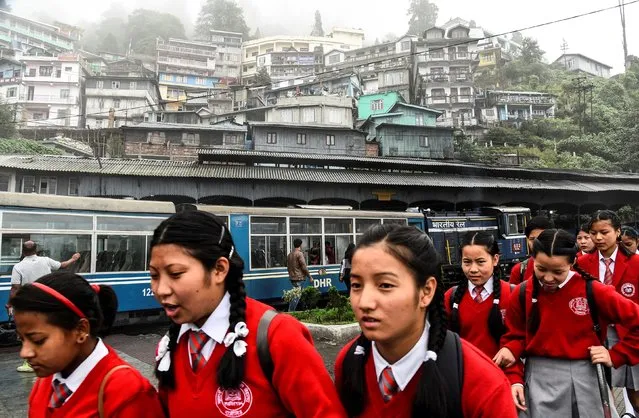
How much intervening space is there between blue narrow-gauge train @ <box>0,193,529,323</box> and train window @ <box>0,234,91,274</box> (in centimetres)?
2

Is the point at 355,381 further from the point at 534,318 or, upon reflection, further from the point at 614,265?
the point at 614,265

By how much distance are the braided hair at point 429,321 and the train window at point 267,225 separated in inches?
383

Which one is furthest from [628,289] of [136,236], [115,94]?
[115,94]

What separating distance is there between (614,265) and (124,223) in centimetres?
900

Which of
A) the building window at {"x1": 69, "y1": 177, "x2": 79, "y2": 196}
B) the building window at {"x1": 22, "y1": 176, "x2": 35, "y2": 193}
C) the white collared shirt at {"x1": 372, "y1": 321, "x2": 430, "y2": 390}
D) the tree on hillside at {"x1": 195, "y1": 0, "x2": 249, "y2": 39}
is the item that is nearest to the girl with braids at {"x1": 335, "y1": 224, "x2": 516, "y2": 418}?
the white collared shirt at {"x1": 372, "y1": 321, "x2": 430, "y2": 390}

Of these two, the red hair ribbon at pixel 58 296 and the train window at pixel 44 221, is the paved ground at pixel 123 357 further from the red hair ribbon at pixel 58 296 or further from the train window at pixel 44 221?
the red hair ribbon at pixel 58 296

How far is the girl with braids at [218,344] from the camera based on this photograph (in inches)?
57.2

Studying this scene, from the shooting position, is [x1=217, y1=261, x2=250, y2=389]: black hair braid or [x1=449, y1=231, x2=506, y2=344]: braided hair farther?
[x1=449, y1=231, x2=506, y2=344]: braided hair

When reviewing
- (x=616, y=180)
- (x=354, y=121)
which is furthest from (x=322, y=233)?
(x=354, y=121)

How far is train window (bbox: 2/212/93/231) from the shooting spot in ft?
26.1

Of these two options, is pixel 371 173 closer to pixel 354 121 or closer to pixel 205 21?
pixel 354 121

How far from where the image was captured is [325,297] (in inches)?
462

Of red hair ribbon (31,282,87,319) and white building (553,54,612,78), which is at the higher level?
white building (553,54,612,78)

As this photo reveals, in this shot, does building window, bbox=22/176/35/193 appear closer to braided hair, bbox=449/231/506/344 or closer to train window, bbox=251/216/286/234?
train window, bbox=251/216/286/234
